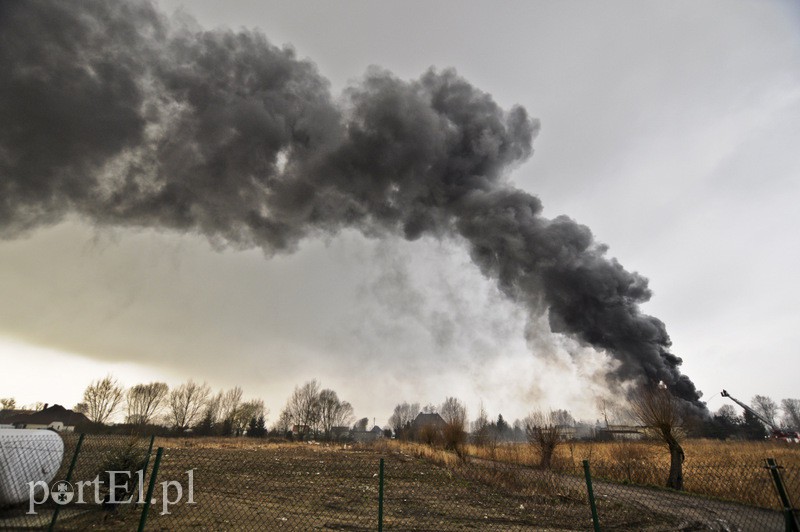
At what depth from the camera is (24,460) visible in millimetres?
6250

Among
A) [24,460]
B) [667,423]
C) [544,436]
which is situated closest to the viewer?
[24,460]

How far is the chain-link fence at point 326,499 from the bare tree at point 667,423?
50 centimetres

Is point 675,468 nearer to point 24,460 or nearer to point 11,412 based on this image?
point 24,460

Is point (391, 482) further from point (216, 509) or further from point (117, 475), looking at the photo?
point (117, 475)

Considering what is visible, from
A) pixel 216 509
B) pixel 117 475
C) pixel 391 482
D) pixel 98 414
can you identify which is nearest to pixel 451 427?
pixel 391 482

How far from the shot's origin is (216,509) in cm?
701

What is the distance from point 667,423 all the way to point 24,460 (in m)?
16.0

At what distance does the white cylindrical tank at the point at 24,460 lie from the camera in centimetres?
583

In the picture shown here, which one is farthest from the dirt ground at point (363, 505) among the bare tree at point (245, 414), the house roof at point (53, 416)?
the house roof at point (53, 416)

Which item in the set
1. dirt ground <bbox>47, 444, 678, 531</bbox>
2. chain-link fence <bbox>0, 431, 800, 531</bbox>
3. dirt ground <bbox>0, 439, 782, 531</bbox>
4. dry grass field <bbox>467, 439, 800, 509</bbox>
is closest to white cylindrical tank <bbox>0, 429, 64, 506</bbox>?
chain-link fence <bbox>0, 431, 800, 531</bbox>

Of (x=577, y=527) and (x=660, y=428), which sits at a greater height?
A: (x=660, y=428)

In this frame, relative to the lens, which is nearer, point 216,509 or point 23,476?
point 23,476

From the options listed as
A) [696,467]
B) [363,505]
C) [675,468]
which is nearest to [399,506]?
[363,505]

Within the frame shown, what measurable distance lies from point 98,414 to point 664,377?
58.1 meters
